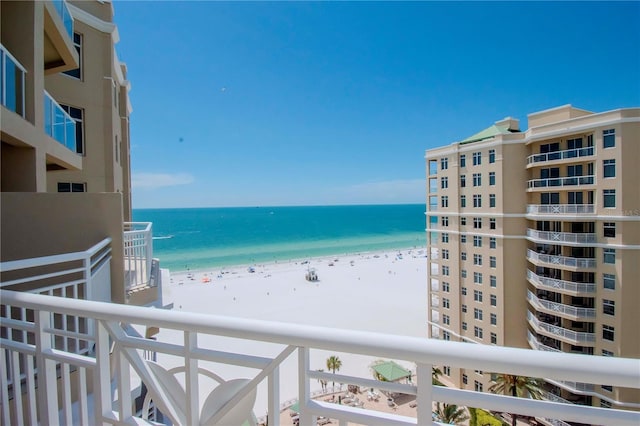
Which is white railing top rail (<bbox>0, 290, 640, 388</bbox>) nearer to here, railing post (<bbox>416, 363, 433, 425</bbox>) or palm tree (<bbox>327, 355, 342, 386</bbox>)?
railing post (<bbox>416, 363, 433, 425</bbox>)

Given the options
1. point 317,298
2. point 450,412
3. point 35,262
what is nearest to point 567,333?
point 450,412

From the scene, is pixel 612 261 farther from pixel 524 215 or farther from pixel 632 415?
pixel 632 415

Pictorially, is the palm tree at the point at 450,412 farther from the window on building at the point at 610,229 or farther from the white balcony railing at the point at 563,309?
the window on building at the point at 610,229

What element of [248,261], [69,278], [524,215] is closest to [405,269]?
[248,261]

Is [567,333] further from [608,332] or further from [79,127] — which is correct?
[79,127]

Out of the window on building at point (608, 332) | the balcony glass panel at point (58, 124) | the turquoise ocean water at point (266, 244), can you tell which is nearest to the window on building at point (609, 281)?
the window on building at point (608, 332)

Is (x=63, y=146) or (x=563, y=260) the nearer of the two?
(x=63, y=146)
